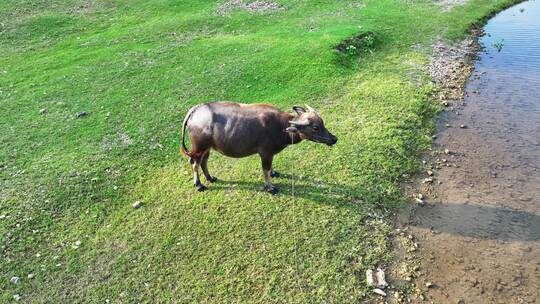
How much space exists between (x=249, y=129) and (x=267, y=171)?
107cm

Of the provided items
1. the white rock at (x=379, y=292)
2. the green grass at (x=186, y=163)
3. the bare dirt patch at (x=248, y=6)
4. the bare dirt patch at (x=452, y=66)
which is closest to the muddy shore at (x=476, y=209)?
the bare dirt patch at (x=452, y=66)

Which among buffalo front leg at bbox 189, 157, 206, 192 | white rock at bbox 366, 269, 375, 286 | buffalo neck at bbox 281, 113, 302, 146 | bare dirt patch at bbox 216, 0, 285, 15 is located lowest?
white rock at bbox 366, 269, 375, 286

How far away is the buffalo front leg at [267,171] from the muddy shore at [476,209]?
2.72m

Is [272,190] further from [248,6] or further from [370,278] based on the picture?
[248,6]

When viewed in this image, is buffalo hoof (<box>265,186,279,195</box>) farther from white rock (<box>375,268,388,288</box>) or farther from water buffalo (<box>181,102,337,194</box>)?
white rock (<box>375,268,388,288</box>)

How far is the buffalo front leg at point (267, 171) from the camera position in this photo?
351 inches

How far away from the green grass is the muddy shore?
579 mm

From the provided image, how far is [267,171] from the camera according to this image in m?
9.12

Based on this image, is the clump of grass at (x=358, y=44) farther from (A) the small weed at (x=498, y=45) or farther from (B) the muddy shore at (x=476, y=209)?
(A) the small weed at (x=498, y=45)

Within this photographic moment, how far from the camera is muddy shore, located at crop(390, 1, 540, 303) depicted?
294 inches

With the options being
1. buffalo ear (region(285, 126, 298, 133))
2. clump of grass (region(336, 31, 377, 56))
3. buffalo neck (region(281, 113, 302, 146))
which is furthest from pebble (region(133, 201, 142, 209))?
clump of grass (region(336, 31, 377, 56))

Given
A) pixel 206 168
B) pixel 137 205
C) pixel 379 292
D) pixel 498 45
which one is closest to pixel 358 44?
pixel 498 45

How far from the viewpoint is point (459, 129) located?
11859mm

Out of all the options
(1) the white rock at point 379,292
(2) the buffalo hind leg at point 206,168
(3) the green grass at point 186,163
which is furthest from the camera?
(2) the buffalo hind leg at point 206,168
